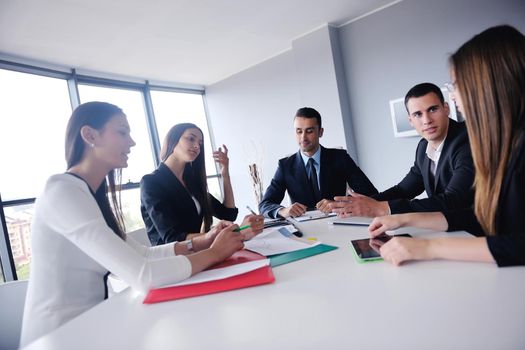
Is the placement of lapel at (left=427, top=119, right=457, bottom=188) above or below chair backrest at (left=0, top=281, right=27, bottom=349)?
above

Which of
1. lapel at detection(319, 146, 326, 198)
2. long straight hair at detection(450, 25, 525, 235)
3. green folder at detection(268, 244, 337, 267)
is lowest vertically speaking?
green folder at detection(268, 244, 337, 267)

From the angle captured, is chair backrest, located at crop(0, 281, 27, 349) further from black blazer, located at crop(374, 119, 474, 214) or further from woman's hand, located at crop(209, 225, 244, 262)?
black blazer, located at crop(374, 119, 474, 214)

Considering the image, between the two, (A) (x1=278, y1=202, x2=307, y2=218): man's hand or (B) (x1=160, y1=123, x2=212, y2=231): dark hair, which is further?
(B) (x1=160, y1=123, x2=212, y2=231): dark hair

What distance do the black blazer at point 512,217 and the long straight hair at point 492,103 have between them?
1cm

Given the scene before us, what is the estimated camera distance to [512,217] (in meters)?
0.86

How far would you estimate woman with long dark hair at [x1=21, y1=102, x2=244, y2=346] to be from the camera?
960 millimetres

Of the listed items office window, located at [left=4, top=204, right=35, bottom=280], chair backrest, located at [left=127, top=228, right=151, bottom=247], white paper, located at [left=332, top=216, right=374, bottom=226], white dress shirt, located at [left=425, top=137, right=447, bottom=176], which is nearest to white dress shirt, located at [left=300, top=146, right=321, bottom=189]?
white dress shirt, located at [left=425, top=137, right=447, bottom=176]

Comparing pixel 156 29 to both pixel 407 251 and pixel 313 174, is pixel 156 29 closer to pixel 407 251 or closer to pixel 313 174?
pixel 313 174

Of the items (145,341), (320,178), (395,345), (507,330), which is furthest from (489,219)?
(320,178)

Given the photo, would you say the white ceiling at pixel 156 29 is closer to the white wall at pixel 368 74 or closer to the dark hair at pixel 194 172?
the white wall at pixel 368 74

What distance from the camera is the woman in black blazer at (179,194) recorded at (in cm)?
183

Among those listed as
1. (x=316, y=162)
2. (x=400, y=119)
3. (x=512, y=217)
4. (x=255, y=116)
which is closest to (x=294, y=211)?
(x=316, y=162)

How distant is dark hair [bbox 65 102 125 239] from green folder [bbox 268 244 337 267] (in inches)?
28.2

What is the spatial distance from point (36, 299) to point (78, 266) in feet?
0.49
